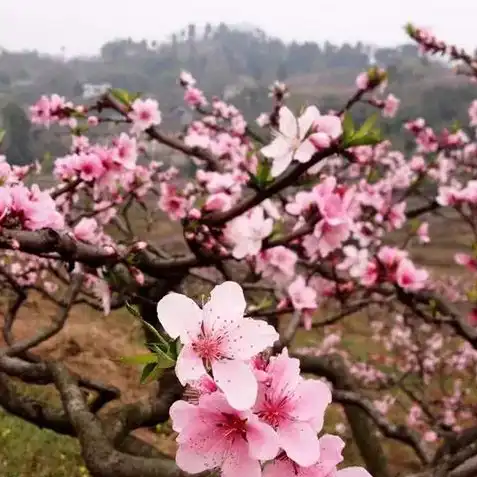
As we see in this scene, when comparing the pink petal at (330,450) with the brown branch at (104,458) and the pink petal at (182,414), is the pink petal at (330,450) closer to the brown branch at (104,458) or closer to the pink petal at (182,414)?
the pink petal at (182,414)

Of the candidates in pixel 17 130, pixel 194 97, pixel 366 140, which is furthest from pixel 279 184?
pixel 17 130

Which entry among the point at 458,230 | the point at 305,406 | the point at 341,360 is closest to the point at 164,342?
the point at 305,406

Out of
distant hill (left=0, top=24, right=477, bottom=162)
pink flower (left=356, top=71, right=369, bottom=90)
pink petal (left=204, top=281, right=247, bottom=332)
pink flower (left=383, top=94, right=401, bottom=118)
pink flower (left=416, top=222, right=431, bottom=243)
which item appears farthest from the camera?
distant hill (left=0, top=24, right=477, bottom=162)

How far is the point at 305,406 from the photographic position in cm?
92

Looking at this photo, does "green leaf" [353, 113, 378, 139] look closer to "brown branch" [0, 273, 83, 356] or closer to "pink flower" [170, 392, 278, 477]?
"pink flower" [170, 392, 278, 477]

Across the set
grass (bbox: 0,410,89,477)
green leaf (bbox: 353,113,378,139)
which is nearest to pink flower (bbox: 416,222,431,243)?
green leaf (bbox: 353,113,378,139)

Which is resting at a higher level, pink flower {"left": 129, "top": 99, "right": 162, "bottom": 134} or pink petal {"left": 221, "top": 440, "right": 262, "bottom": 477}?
pink petal {"left": 221, "top": 440, "right": 262, "bottom": 477}

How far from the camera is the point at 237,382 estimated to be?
854 millimetres

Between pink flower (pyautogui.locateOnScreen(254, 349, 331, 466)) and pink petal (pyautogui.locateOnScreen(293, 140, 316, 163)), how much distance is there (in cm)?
119

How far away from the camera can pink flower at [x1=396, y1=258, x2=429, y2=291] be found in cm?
292

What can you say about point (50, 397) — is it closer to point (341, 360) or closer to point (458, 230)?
point (341, 360)

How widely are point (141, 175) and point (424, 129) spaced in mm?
3685

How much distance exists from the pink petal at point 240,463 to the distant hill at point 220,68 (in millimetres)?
63953

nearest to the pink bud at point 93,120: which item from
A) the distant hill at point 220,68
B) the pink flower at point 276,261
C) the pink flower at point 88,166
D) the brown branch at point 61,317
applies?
the brown branch at point 61,317
